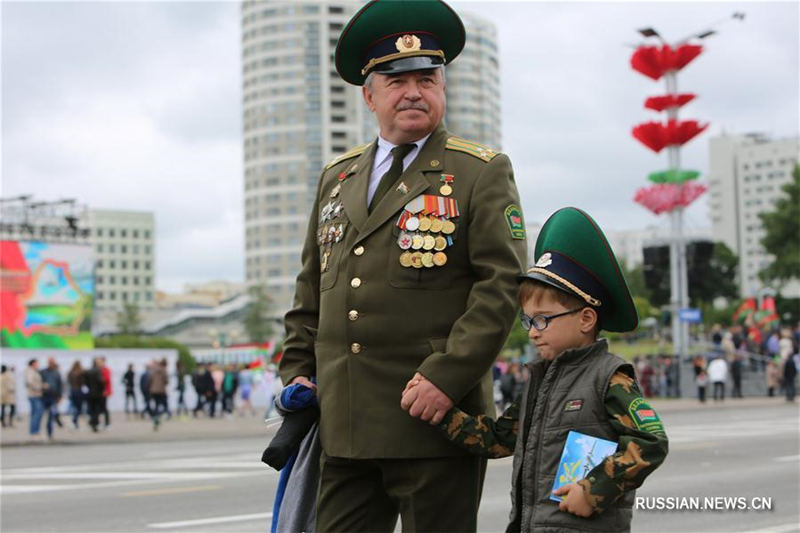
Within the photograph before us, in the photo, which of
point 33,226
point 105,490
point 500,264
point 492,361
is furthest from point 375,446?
point 33,226

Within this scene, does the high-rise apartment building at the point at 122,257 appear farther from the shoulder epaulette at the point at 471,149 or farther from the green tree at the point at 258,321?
the shoulder epaulette at the point at 471,149

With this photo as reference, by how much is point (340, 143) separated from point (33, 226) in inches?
3779

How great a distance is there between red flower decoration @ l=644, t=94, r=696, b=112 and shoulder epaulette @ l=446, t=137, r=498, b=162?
189 feet

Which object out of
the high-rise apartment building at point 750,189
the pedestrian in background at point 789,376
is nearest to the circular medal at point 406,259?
the pedestrian in background at point 789,376

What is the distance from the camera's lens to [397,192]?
3.81 metres

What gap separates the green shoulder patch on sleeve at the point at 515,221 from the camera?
3676 millimetres

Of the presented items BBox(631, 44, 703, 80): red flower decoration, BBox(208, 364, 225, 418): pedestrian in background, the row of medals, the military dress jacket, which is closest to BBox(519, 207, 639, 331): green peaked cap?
the military dress jacket

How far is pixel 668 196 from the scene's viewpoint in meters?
60.3

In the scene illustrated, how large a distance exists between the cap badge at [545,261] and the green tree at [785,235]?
238 ft

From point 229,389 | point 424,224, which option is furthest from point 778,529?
point 229,389

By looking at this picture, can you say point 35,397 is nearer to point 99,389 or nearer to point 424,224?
point 99,389

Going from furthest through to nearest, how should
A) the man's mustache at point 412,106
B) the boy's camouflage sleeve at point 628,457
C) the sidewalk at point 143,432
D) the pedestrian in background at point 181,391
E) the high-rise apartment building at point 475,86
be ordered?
the high-rise apartment building at point 475,86 < the pedestrian in background at point 181,391 < the sidewalk at point 143,432 < the man's mustache at point 412,106 < the boy's camouflage sleeve at point 628,457

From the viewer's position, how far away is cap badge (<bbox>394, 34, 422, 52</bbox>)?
383 cm

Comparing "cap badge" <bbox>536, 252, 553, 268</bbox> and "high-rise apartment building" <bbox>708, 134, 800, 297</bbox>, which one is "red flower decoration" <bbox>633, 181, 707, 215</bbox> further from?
"high-rise apartment building" <bbox>708, 134, 800, 297</bbox>
